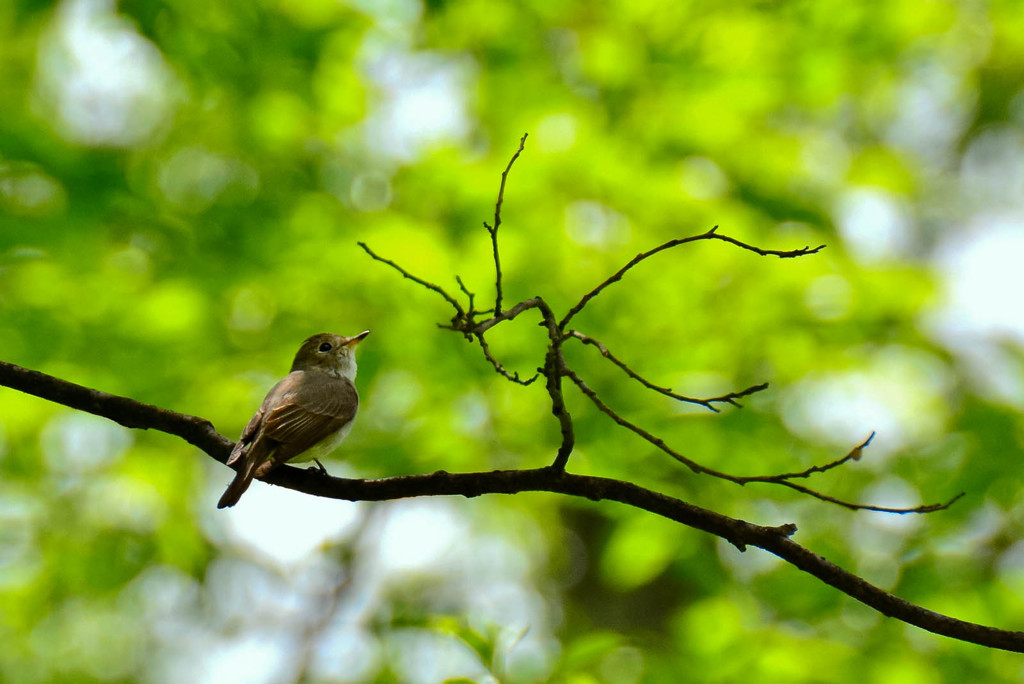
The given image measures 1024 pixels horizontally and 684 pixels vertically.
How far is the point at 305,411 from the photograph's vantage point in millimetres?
4305

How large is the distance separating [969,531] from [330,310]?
399 centimetres

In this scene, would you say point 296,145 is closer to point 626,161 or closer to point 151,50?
point 151,50

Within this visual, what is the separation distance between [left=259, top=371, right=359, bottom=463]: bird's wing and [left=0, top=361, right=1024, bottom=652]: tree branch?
684mm

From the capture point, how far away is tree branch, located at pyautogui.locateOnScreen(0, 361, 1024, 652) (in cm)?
264

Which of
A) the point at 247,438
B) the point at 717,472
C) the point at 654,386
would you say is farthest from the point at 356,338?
the point at 717,472

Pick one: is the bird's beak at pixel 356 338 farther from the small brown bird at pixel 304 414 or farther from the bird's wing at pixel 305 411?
the bird's wing at pixel 305 411

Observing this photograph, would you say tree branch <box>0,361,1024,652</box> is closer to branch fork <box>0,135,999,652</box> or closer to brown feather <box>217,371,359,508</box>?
branch fork <box>0,135,999,652</box>

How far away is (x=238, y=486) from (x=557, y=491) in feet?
4.75

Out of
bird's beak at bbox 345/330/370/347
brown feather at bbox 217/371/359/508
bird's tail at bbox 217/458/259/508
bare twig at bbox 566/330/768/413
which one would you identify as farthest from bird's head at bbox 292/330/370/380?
bare twig at bbox 566/330/768/413

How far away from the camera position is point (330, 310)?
17.3 feet

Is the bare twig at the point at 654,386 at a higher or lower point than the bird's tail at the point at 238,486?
Answer: higher

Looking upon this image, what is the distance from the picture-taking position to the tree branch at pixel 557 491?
2639 millimetres

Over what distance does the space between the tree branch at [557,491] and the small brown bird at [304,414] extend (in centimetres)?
35

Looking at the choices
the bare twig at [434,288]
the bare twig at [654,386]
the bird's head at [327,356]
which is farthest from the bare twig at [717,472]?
the bird's head at [327,356]
